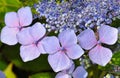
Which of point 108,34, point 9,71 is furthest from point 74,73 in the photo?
point 9,71

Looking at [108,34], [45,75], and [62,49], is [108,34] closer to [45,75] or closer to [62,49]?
[62,49]

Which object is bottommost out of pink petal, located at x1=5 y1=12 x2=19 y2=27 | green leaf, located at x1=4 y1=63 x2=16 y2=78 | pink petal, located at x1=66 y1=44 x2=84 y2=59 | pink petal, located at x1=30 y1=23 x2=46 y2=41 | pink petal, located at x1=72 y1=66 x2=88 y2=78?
green leaf, located at x1=4 y1=63 x2=16 y2=78

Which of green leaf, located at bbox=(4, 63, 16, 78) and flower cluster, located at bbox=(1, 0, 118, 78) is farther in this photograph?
green leaf, located at bbox=(4, 63, 16, 78)

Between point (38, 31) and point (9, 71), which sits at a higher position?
point (38, 31)

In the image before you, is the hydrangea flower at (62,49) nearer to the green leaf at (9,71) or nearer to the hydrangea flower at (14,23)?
the hydrangea flower at (14,23)

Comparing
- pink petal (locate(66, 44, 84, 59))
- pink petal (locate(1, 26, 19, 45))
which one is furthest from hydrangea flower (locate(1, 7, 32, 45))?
pink petal (locate(66, 44, 84, 59))

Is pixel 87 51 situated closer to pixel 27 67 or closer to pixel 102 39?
pixel 102 39

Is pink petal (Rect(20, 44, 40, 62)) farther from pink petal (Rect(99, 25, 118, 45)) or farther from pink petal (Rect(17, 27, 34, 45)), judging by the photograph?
pink petal (Rect(99, 25, 118, 45))
